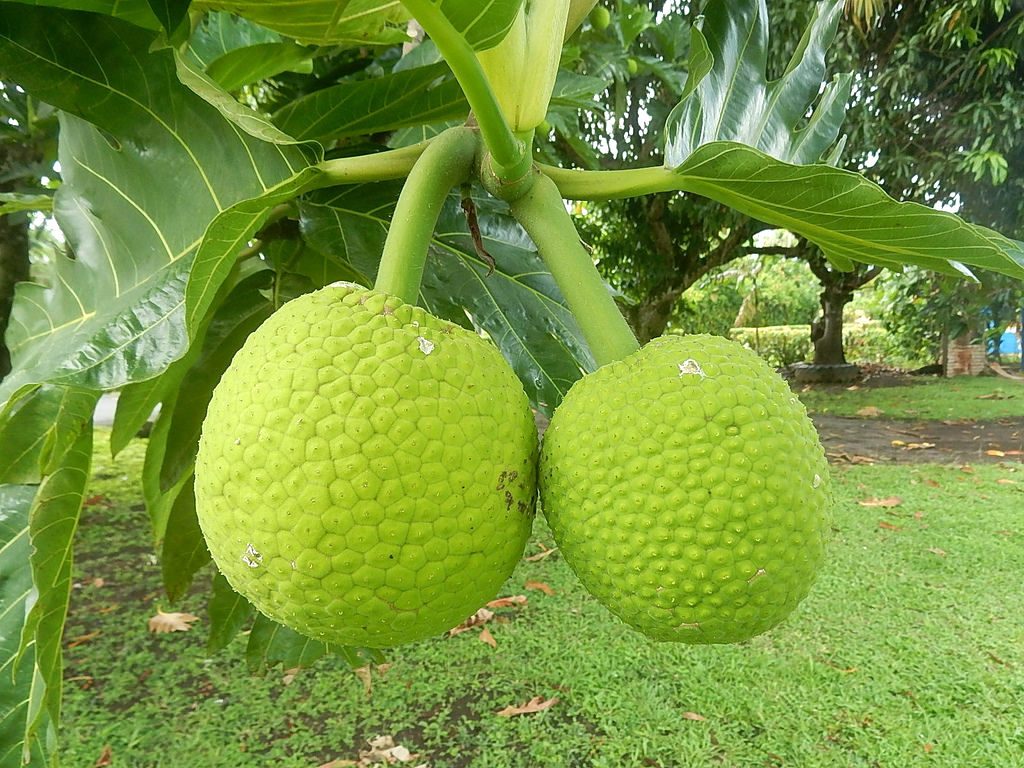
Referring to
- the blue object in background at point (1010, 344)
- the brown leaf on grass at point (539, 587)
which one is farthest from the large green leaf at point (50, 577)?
the blue object in background at point (1010, 344)

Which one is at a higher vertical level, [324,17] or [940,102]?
[940,102]

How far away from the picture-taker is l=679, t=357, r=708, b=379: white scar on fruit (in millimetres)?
699

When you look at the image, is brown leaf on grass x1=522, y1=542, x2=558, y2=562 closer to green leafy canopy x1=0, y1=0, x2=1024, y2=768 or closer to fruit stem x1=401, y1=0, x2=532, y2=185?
green leafy canopy x1=0, y1=0, x2=1024, y2=768

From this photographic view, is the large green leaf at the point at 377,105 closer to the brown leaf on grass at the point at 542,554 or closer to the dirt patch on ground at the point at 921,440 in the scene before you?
the brown leaf on grass at the point at 542,554

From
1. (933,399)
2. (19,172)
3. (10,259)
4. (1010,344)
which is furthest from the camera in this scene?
(1010,344)

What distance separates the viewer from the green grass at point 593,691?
2.67m

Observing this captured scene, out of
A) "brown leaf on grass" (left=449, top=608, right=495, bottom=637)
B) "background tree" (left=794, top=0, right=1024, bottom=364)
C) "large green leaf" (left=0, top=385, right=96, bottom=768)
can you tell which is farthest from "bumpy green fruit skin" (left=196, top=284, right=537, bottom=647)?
"background tree" (left=794, top=0, right=1024, bottom=364)

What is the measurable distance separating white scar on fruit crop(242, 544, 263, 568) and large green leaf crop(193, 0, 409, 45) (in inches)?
23.5

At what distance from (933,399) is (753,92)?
32.3 feet

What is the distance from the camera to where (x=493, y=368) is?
0.70 metres

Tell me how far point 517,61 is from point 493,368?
262 millimetres

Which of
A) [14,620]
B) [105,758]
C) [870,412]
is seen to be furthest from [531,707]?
[870,412]

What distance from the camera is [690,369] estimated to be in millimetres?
703

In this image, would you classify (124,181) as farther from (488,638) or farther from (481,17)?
(488,638)
